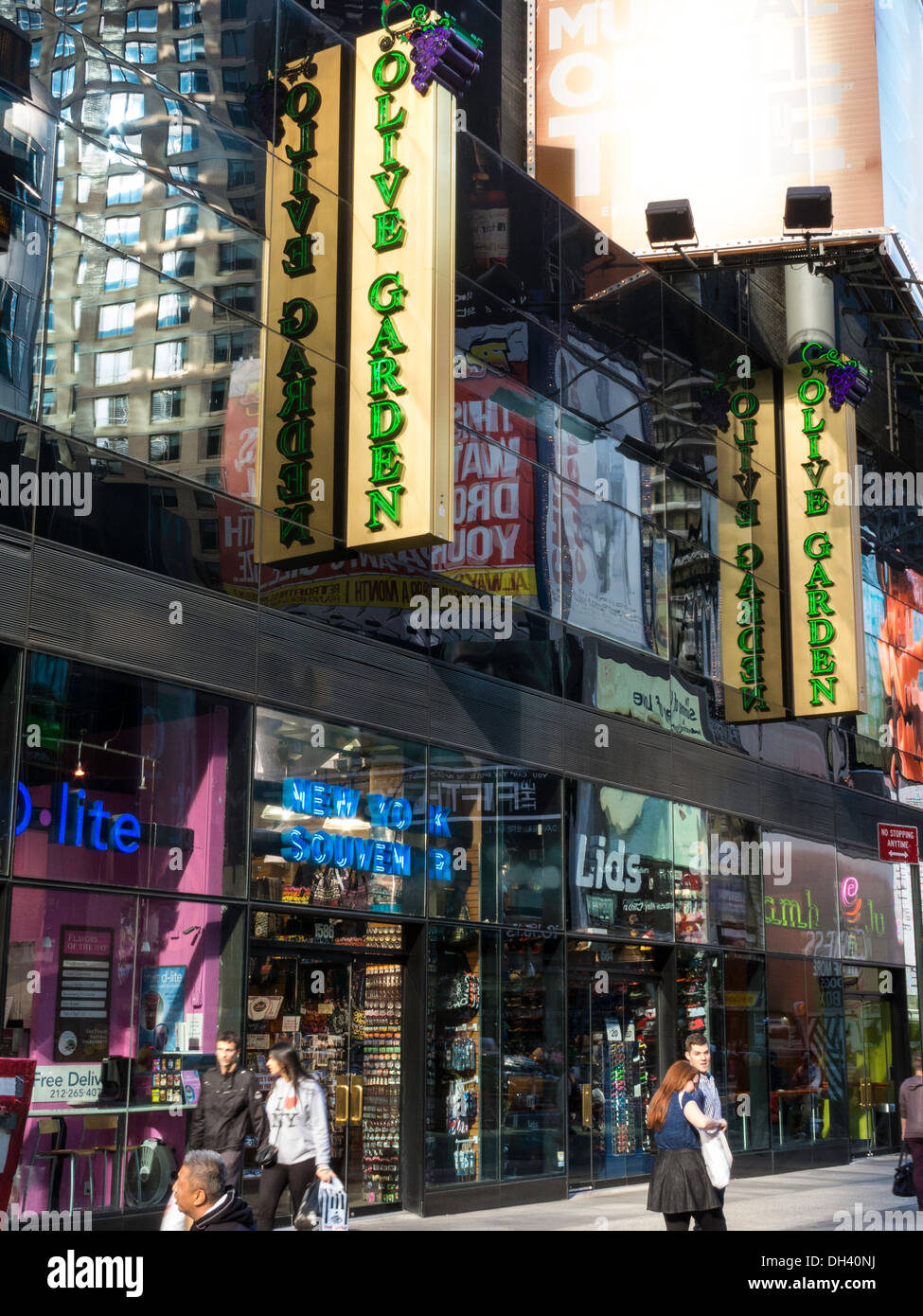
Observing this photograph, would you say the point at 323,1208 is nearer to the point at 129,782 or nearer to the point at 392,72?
the point at 129,782

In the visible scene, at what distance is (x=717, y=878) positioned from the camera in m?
22.8

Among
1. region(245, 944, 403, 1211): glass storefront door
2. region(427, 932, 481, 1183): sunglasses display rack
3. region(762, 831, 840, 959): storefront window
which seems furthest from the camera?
region(762, 831, 840, 959): storefront window

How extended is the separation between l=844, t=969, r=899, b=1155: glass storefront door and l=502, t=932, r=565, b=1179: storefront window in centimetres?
1052

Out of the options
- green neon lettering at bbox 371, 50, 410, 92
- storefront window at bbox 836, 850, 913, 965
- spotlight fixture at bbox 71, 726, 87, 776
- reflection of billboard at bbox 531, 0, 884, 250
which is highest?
reflection of billboard at bbox 531, 0, 884, 250

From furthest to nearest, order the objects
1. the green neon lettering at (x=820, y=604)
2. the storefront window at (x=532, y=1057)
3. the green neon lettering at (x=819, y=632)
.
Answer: the green neon lettering at (x=820, y=604) < the green neon lettering at (x=819, y=632) < the storefront window at (x=532, y=1057)

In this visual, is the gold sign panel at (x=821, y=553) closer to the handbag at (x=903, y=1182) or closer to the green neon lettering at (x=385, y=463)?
the handbag at (x=903, y=1182)

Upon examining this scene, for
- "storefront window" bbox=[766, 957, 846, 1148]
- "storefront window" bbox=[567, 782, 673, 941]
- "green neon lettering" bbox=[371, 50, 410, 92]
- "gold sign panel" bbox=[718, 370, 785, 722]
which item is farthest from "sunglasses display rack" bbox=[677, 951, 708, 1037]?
"green neon lettering" bbox=[371, 50, 410, 92]

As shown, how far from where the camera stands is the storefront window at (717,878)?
21844 mm

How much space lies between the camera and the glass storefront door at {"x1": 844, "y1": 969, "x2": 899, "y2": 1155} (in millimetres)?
27344

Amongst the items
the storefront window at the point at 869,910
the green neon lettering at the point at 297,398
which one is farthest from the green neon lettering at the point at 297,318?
the storefront window at the point at 869,910

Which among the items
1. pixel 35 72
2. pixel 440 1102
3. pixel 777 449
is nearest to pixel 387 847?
pixel 440 1102

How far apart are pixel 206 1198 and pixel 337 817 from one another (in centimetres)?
819

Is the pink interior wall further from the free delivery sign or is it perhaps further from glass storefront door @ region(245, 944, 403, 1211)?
the free delivery sign

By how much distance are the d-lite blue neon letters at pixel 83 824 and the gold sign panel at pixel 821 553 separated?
47.5 ft
